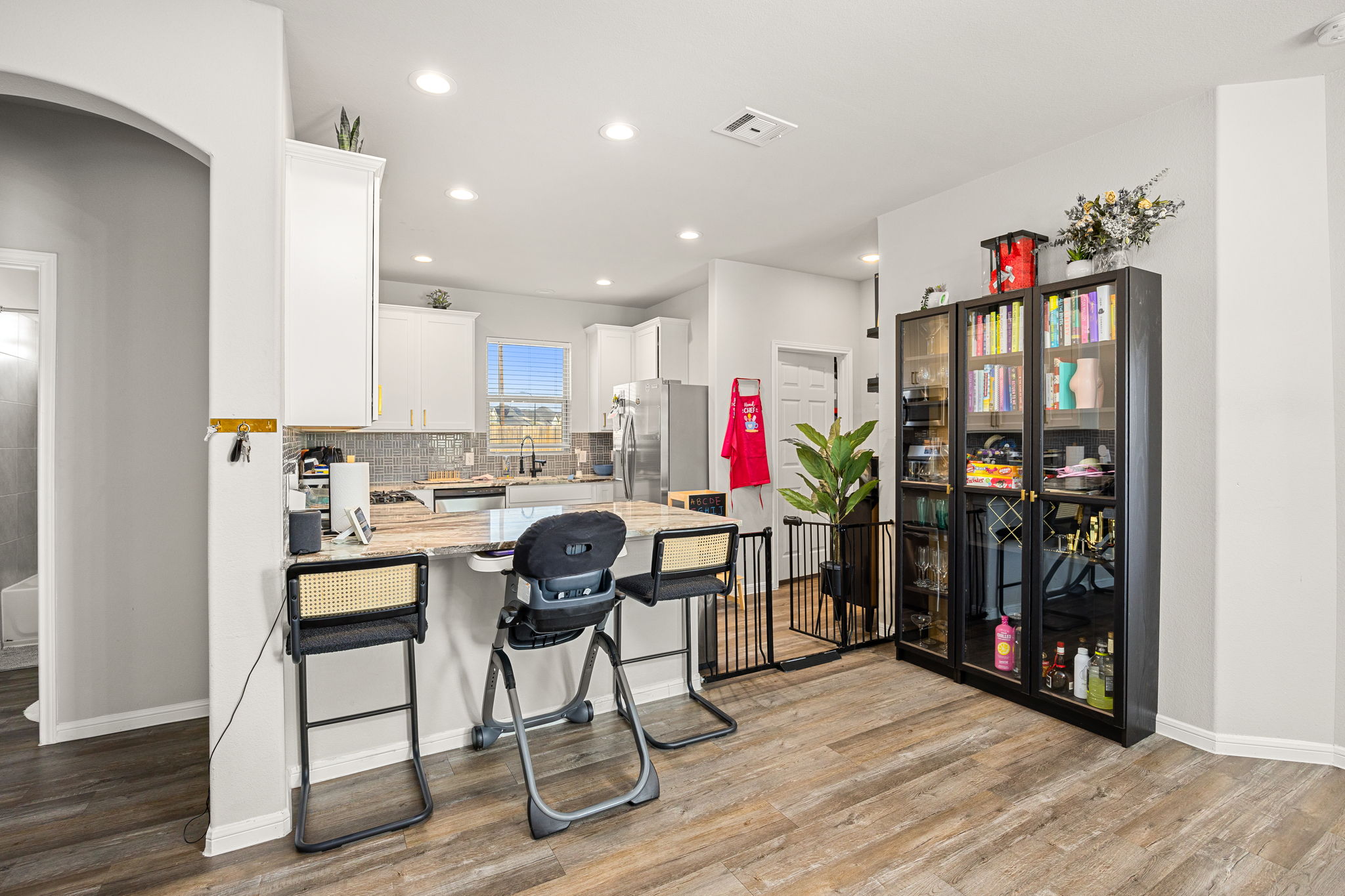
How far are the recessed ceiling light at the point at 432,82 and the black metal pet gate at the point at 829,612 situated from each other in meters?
2.58

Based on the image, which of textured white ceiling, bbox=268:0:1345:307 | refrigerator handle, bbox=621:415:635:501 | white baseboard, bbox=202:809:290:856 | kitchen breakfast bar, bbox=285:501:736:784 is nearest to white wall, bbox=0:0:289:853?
white baseboard, bbox=202:809:290:856

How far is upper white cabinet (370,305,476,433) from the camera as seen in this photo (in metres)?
5.60

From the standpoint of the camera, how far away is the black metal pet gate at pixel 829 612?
3641 mm

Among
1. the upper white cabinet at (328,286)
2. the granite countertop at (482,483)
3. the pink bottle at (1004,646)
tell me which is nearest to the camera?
the upper white cabinet at (328,286)

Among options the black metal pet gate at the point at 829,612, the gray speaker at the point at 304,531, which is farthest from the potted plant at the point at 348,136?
the black metal pet gate at the point at 829,612

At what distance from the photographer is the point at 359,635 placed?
84.7 inches

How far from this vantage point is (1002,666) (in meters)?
3.29

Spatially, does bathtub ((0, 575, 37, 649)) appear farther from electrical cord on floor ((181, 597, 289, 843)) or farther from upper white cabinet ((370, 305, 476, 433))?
electrical cord on floor ((181, 597, 289, 843))

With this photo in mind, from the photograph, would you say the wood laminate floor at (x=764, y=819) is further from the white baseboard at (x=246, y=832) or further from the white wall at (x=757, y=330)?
the white wall at (x=757, y=330)

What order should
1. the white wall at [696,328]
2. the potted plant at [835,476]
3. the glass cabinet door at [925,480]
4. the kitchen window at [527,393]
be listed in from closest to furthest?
the glass cabinet door at [925,480] < the potted plant at [835,476] < the white wall at [696,328] < the kitchen window at [527,393]

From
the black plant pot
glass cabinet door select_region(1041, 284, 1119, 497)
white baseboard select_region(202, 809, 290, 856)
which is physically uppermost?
glass cabinet door select_region(1041, 284, 1119, 497)

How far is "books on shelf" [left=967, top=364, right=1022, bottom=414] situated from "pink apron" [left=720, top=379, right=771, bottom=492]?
2223mm

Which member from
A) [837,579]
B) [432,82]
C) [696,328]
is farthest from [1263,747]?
[696,328]

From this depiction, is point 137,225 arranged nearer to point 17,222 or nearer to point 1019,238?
point 17,222
